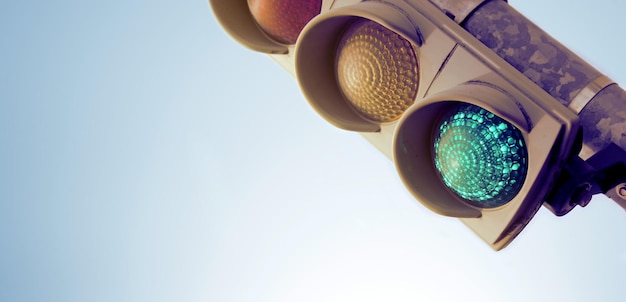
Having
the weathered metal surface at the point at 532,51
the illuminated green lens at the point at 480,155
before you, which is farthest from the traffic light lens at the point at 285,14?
the illuminated green lens at the point at 480,155

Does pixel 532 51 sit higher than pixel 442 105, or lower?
higher

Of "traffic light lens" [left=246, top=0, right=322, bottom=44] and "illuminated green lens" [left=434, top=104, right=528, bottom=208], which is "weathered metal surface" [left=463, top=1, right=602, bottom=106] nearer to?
"illuminated green lens" [left=434, top=104, right=528, bottom=208]

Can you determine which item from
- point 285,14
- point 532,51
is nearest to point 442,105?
point 532,51

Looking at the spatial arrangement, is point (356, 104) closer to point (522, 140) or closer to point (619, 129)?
point (522, 140)

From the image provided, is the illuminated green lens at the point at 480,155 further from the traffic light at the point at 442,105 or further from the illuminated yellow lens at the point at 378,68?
the illuminated yellow lens at the point at 378,68

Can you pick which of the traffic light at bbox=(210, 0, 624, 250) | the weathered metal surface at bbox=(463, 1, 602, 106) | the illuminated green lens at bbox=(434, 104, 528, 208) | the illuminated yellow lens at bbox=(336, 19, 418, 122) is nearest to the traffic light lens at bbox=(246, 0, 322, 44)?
the traffic light at bbox=(210, 0, 624, 250)

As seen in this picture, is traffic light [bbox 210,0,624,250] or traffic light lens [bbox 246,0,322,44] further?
traffic light lens [bbox 246,0,322,44]

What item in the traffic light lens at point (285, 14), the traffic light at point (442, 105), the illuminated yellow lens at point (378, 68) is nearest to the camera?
the traffic light at point (442, 105)

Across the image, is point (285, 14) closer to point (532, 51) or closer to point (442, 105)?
point (442, 105)
